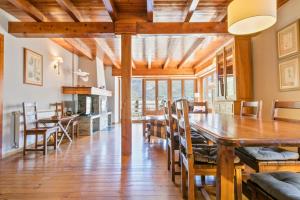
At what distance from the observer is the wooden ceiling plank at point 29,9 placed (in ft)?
10.5

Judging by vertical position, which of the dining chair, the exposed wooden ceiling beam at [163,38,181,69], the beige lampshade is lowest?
the dining chair

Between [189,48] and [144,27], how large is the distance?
8.21 feet

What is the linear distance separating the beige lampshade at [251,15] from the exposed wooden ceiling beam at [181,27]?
71.2 inches

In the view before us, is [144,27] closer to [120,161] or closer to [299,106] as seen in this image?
[120,161]

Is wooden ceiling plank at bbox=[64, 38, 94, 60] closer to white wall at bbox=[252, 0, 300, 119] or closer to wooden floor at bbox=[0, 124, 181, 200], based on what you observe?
wooden floor at bbox=[0, 124, 181, 200]

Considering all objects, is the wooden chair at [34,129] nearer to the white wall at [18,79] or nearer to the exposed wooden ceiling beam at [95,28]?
the white wall at [18,79]

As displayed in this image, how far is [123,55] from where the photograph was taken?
3.79 m

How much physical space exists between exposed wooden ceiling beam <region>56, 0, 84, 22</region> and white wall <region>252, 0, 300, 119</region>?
3.46 m

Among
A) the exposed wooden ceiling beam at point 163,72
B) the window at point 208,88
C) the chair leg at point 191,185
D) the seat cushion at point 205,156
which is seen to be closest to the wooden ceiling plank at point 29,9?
the seat cushion at point 205,156

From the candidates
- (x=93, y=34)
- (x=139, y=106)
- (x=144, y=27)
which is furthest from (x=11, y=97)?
(x=139, y=106)

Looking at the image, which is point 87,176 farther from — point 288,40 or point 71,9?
point 288,40

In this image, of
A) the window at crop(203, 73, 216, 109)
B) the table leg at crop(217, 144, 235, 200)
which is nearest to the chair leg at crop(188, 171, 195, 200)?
the table leg at crop(217, 144, 235, 200)

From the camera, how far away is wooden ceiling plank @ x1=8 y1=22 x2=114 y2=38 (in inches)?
149

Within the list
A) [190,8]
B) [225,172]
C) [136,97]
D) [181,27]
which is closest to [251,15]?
[225,172]
